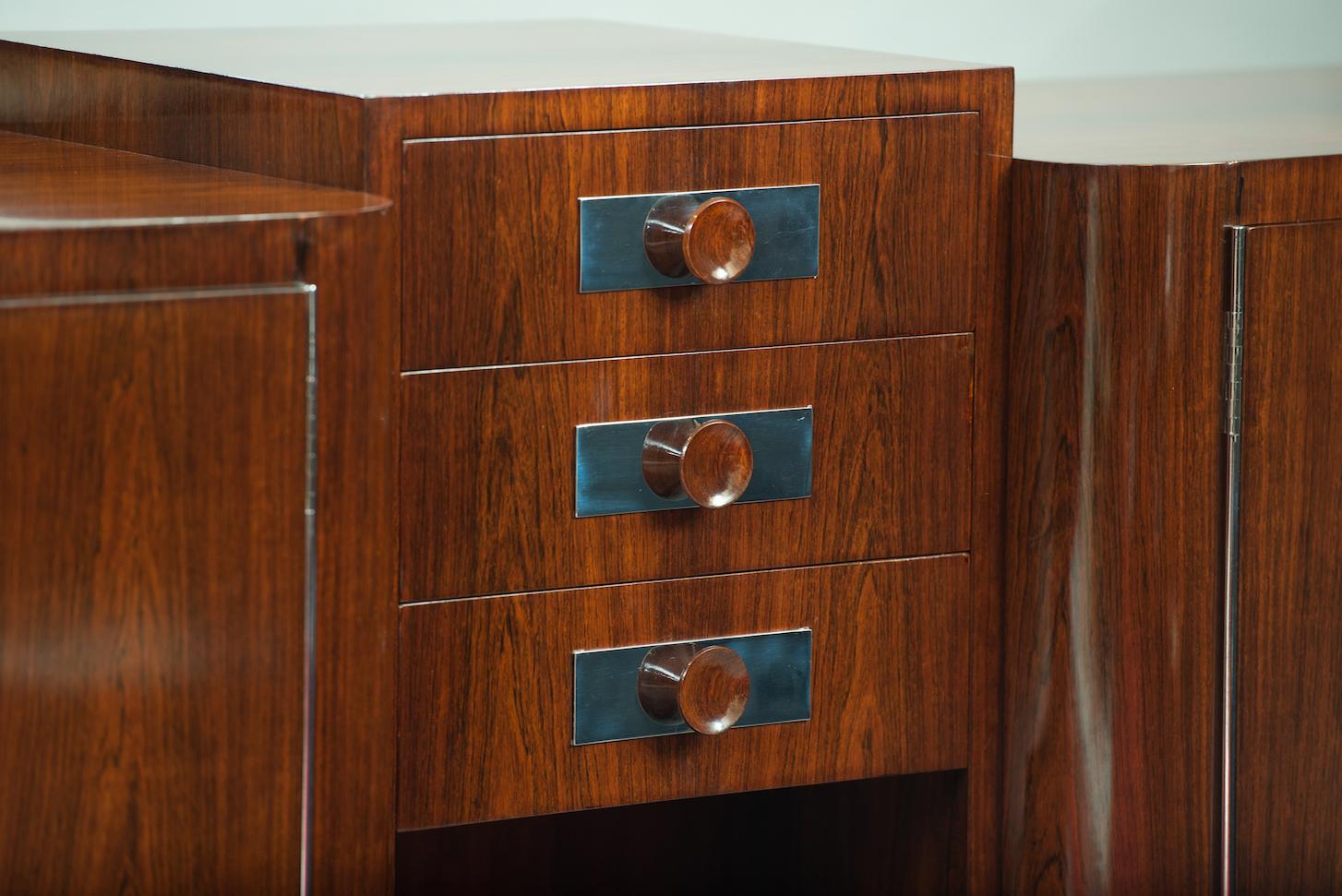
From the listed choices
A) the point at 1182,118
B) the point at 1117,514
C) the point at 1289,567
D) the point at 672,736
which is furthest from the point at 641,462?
the point at 1182,118

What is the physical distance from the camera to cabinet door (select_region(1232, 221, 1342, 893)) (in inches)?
42.8

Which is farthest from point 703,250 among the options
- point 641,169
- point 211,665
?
point 211,665

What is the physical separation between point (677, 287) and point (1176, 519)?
0.98 feet

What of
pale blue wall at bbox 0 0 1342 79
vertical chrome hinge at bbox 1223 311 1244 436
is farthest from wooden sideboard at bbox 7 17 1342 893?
pale blue wall at bbox 0 0 1342 79

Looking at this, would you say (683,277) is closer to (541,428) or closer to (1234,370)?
(541,428)

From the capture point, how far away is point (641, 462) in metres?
1.05

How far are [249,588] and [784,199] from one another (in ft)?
1.18

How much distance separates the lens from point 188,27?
1463 millimetres

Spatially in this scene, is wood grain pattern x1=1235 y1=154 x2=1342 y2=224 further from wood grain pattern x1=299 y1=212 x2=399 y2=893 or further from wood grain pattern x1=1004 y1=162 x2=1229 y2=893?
wood grain pattern x1=299 y1=212 x2=399 y2=893

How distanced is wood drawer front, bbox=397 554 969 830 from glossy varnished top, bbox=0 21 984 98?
0.27 meters

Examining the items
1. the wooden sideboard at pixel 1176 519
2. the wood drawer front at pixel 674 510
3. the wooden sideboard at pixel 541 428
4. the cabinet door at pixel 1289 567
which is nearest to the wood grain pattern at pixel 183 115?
the wooden sideboard at pixel 541 428

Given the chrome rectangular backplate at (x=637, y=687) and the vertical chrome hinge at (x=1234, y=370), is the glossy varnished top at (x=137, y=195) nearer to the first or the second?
the chrome rectangular backplate at (x=637, y=687)

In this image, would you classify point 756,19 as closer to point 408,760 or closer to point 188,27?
point 188,27

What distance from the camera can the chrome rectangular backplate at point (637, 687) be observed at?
1.06 meters
